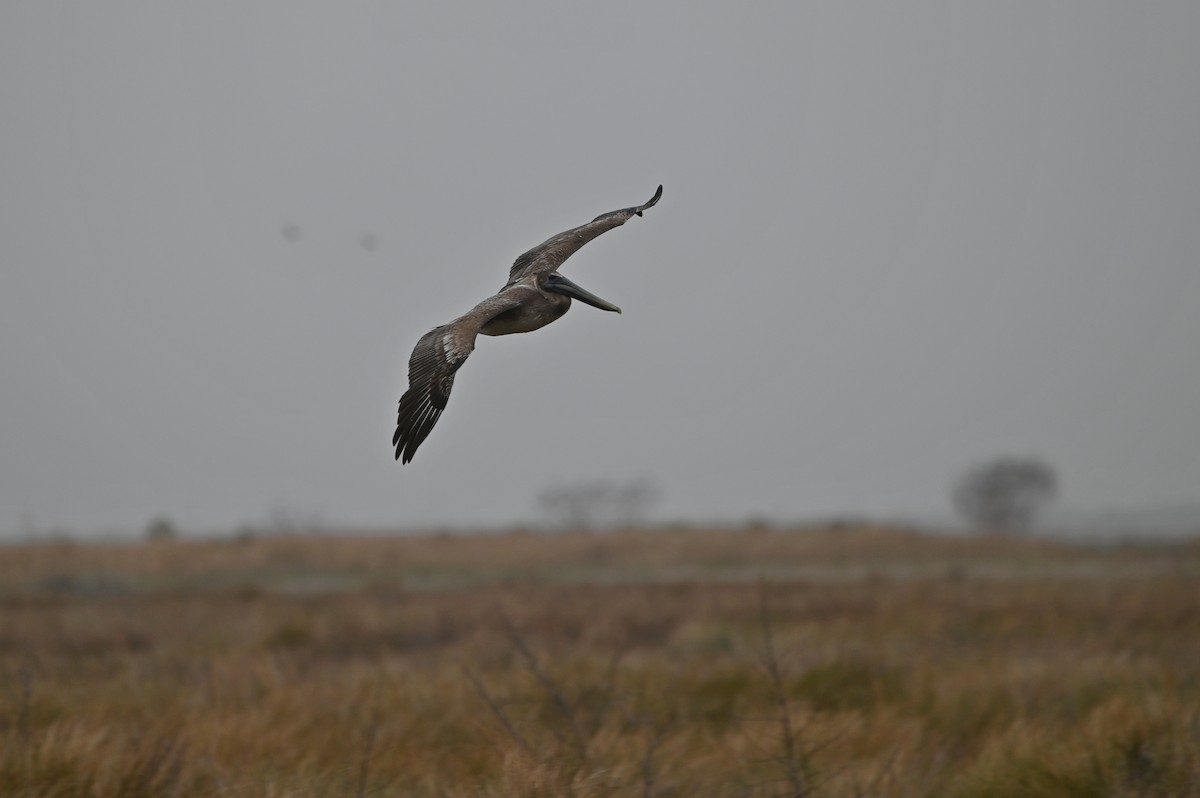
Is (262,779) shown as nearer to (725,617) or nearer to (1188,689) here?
(1188,689)

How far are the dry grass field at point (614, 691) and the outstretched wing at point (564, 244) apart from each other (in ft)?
7.77

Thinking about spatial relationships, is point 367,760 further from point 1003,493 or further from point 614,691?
point 1003,493

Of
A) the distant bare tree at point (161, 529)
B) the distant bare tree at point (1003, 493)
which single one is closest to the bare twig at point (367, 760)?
the distant bare tree at point (161, 529)

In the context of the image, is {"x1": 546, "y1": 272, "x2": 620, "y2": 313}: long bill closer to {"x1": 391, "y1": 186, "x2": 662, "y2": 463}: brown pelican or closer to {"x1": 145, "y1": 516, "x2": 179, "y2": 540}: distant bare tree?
{"x1": 391, "y1": 186, "x2": 662, "y2": 463}: brown pelican

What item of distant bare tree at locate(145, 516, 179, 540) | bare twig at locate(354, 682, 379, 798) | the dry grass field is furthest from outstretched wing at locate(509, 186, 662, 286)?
distant bare tree at locate(145, 516, 179, 540)

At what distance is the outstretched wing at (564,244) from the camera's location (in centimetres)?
726

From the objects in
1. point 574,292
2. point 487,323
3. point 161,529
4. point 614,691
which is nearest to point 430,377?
point 487,323

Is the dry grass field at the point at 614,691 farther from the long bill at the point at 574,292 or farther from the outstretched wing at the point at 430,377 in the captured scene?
the long bill at the point at 574,292

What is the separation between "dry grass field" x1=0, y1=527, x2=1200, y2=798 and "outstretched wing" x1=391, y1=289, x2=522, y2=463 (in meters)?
1.13

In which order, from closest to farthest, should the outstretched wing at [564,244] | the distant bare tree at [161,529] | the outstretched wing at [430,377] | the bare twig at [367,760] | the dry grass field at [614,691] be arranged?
the bare twig at [367,760] → the outstretched wing at [430,377] → the dry grass field at [614,691] → the outstretched wing at [564,244] → the distant bare tree at [161,529]

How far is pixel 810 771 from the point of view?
6086 mm

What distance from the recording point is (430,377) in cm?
545

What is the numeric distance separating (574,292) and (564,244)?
4.32ft

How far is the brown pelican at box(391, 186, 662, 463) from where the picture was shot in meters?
5.36
